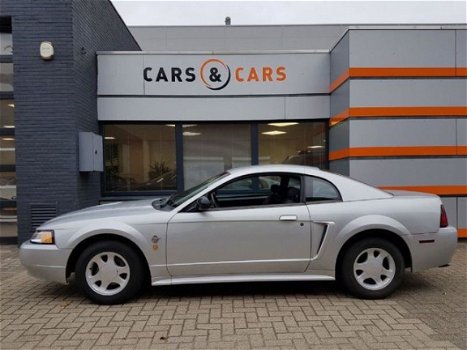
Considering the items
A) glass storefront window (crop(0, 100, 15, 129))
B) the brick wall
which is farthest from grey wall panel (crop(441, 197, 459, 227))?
glass storefront window (crop(0, 100, 15, 129))

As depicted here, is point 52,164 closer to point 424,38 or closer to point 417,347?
point 417,347

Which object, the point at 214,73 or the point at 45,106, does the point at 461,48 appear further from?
the point at 45,106

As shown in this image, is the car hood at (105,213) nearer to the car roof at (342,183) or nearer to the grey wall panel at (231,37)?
the car roof at (342,183)

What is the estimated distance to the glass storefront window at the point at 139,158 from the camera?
29.7 feet

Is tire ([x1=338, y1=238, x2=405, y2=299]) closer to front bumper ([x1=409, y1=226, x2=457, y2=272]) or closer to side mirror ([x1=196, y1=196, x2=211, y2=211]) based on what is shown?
front bumper ([x1=409, y1=226, x2=457, y2=272])

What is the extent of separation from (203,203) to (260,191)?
37.9 inches

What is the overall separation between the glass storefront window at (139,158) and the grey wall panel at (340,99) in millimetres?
3497

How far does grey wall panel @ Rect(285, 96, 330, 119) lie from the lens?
8.93m

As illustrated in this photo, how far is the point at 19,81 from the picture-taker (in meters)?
7.44

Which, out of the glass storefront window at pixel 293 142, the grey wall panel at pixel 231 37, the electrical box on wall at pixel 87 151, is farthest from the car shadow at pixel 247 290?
the grey wall panel at pixel 231 37

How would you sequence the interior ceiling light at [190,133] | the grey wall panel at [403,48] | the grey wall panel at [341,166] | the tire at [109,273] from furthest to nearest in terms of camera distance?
the interior ceiling light at [190,133] < the grey wall panel at [341,166] < the grey wall panel at [403,48] < the tire at [109,273]

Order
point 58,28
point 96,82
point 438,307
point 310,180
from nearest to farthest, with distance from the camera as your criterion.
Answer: point 438,307
point 310,180
point 58,28
point 96,82

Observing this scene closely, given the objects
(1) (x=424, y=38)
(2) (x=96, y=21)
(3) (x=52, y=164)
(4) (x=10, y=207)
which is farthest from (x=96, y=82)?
(1) (x=424, y=38)

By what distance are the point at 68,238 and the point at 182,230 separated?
124 cm
